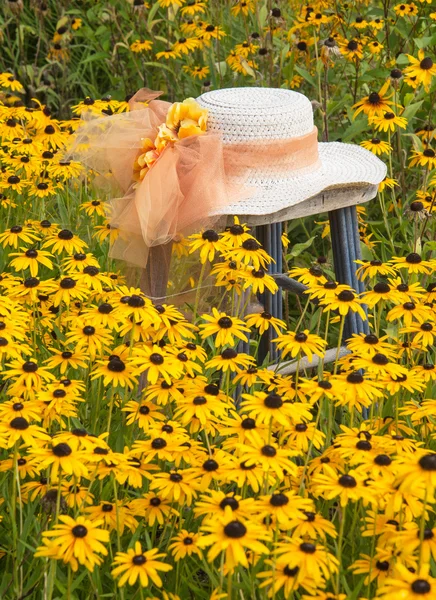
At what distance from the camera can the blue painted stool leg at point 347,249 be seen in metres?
2.71

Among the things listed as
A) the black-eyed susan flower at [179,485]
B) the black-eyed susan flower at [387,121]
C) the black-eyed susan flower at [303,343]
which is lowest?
the black-eyed susan flower at [179,485]

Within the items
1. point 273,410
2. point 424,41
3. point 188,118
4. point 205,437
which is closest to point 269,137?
point 188,118

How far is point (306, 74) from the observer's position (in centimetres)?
354

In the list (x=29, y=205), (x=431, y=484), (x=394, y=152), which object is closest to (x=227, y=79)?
(x=394, y=152)

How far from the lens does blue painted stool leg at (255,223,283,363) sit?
268cm

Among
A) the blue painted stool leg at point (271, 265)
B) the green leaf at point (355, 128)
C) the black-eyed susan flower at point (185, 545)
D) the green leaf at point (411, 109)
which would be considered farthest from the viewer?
the green leaf at point (355, 128)

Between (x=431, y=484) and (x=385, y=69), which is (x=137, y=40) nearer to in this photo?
(x=385, y=69)

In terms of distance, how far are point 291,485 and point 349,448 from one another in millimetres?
197

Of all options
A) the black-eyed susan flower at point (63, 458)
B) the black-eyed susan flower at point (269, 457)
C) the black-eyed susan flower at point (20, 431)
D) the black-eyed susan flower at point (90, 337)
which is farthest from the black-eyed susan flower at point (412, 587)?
the black-eyed susan flower at point (90, 337)

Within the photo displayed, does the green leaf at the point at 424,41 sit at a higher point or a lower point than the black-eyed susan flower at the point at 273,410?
higher

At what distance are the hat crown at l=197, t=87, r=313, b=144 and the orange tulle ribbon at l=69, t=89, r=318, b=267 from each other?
19mm

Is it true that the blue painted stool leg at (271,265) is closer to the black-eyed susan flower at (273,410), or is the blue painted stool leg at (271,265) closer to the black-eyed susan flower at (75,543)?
the black-eyed susan flower at (273,410)

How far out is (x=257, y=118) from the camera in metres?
2.46

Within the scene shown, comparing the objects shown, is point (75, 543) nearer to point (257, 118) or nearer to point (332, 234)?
point (257, 118)
